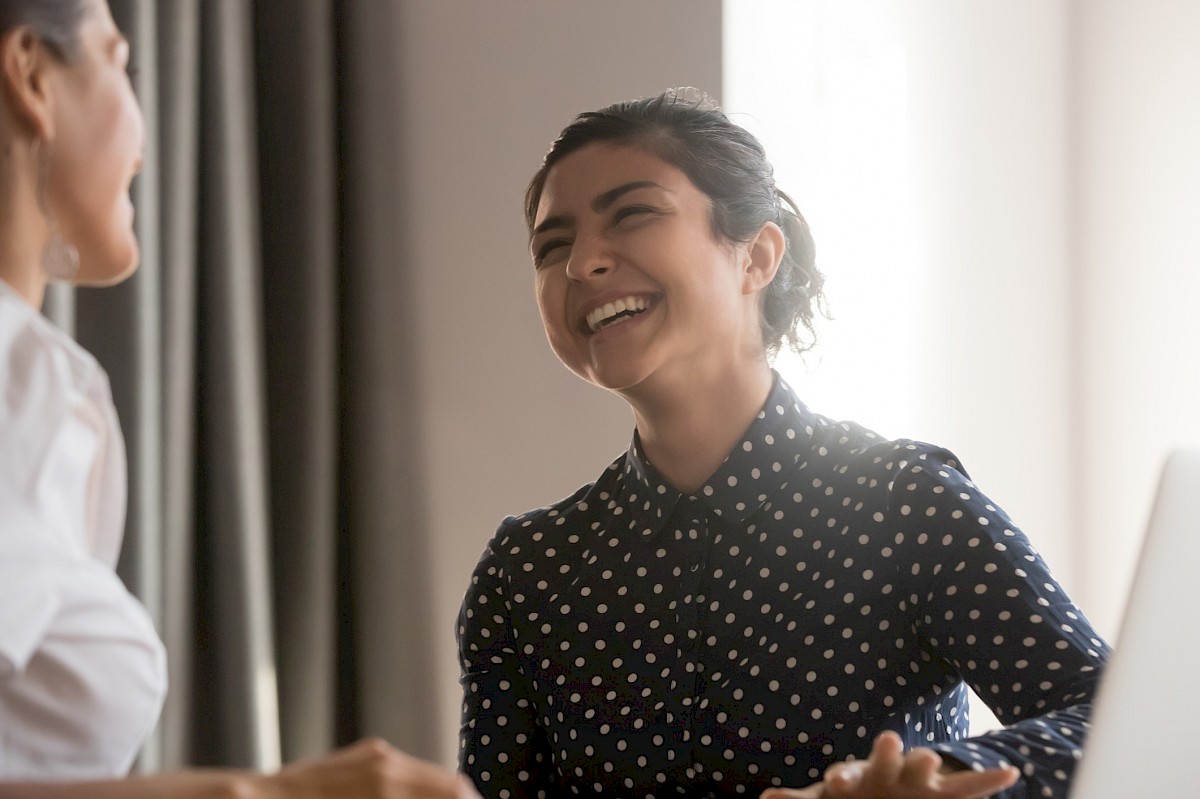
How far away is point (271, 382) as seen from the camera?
6.86ft

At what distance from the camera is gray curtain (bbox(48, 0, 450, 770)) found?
180 centimetres

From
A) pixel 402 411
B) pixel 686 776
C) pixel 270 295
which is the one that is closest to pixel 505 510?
pixel 402 411

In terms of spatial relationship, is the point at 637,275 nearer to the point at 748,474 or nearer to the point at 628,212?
the point at 628,212

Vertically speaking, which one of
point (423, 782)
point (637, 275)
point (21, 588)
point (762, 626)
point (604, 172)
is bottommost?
point (762, 626)

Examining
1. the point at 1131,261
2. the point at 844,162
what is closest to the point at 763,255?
the point at 844,162

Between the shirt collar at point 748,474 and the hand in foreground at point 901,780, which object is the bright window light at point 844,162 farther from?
the hand in foreground at point 901,780

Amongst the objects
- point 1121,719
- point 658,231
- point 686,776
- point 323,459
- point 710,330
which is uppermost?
point 658,231

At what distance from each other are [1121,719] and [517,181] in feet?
5.44

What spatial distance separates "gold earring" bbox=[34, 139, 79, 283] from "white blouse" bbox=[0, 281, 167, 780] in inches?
1.5

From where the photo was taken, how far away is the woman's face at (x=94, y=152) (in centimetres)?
73

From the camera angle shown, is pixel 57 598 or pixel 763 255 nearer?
pixel 57 598

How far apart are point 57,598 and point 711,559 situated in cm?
85

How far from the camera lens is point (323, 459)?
6.78ft

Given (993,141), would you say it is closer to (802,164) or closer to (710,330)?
(802,164)
